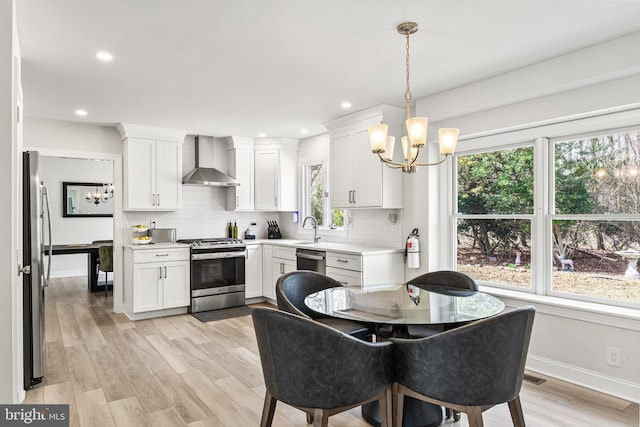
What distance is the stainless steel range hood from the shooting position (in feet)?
18.1

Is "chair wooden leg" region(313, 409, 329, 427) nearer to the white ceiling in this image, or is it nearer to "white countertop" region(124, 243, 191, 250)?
the white ceiling

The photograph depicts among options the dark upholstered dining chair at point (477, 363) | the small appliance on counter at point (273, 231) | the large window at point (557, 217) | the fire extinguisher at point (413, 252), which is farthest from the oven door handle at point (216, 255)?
the dark upholstered dining chair at point (477, 363)

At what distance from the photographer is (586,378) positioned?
3014 mm

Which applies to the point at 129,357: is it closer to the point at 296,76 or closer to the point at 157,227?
the point at 157,227

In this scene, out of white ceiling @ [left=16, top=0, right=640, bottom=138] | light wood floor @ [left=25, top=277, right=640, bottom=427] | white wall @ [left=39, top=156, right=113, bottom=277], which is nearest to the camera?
white ceiling @ [left=16, top=0, right=640, bottom=138]

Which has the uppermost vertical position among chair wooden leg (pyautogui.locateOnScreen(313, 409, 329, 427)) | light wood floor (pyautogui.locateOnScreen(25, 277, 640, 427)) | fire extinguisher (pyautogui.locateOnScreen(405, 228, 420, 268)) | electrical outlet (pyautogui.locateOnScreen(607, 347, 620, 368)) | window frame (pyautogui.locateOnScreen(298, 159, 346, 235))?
window frame (pyautogui.locateOnScreen(298, 159, 346, 235))

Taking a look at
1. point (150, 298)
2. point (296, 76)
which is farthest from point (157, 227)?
point (296, 76)

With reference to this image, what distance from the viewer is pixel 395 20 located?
248 cm

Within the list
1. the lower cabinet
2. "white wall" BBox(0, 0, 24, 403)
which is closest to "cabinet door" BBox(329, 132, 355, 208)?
the lower cabinet

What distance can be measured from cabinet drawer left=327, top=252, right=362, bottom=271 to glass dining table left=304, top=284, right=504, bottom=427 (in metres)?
1.33

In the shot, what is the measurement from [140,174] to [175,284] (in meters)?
1.48

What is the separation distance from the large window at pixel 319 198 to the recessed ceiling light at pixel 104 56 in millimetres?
3296

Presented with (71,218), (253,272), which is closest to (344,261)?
(253,272)

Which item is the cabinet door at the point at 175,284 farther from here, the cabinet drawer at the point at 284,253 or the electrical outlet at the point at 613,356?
the electrical outlet at the point at 613,356
